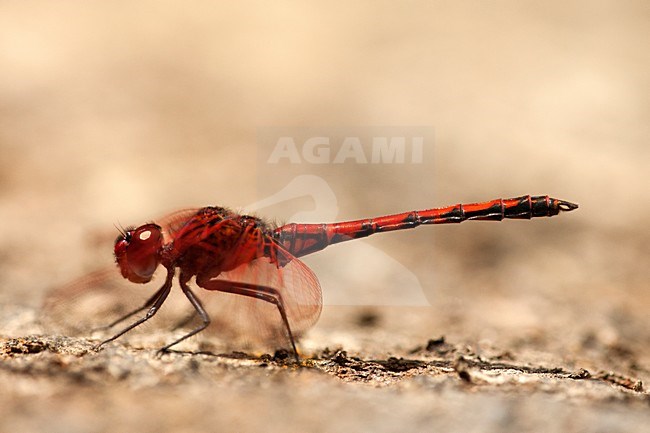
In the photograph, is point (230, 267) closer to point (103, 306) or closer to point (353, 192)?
point (103, 306)

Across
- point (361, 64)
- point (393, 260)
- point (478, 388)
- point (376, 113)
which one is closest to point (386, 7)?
point (361, 64)

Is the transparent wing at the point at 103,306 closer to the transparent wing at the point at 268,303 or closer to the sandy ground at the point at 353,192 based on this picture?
the sandy ground at the point at 353,192

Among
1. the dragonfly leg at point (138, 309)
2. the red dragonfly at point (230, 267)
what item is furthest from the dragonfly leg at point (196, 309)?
the dragonfly leg at point (138, 309)

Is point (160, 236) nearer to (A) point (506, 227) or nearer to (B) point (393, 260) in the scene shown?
(B) point (393, 260)

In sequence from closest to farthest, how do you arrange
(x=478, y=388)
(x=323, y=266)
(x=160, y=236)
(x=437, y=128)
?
(x=478, y=388) < (x=160, y=236) < (x=323, y=266) < (x=437, y=128)

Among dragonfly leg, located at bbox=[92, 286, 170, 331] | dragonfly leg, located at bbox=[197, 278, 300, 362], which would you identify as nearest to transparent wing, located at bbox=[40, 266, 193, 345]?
dragonfly leg, located at bbox=[92, 286, 170, 331]

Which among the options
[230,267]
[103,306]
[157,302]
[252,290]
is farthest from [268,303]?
[103,306]

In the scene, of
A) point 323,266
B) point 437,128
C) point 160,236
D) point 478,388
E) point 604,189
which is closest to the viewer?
point 478,388
